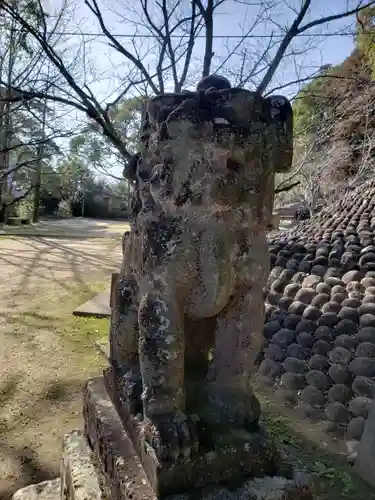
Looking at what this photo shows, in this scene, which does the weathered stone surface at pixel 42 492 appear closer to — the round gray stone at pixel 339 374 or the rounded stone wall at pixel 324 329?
the rounded stone wall at pixel 324 329

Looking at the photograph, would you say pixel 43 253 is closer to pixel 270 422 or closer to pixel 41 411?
pixel 41 411

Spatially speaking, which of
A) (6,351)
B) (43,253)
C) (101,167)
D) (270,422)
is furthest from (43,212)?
(270,422)

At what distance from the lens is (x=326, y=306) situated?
3.21 meters

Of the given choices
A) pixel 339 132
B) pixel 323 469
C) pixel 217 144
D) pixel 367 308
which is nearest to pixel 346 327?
pixel 367 308

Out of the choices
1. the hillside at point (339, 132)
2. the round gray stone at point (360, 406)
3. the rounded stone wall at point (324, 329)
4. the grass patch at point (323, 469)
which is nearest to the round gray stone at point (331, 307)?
the rounded stone wall at point (324, 329)

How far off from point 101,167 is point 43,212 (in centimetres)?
1140

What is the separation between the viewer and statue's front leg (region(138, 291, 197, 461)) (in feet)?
3.50

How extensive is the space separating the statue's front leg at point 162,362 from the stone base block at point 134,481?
0.11 meters

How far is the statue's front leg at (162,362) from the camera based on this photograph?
Answer: 1.07 metres

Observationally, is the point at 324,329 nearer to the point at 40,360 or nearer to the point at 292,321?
the point at 292,321

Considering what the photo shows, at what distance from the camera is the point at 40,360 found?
3.52m

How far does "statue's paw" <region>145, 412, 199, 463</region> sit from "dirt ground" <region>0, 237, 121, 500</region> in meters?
1.37

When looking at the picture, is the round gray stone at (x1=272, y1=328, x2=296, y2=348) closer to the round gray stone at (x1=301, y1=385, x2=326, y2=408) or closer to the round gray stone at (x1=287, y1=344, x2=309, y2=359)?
the round gray stone at (x1=287, y1=344, x2=309, y2=359)

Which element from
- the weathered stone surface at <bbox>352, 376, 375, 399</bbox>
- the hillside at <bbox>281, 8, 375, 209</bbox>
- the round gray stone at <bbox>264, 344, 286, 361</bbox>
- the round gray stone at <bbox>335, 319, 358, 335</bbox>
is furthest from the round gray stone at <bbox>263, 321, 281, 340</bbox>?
the hillside at <bbox>281, 8, 375, 209</bbox>
